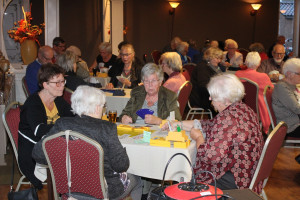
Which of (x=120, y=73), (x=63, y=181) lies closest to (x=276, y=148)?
(x=63, y=181)

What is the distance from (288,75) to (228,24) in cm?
951

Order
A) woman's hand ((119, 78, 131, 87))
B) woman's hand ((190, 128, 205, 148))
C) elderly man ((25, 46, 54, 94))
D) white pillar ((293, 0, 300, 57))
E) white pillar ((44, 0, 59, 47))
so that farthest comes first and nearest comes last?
white pillar ((293, 0, 300, 57)) < white pillar ((44, 0, 59, 47)) < woman's hand ((119, 78, 131, 87)) < elderly man ((25, 46, 54, 94)) < woman's hand ((190, 128, 205, 148))

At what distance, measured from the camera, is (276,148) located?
8.63 ft

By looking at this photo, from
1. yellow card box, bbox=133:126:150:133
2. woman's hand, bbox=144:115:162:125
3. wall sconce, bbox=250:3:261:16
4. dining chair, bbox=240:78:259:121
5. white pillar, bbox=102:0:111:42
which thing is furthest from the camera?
wall sconce, bbox=250:3:261:16

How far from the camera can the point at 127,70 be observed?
19.6ft

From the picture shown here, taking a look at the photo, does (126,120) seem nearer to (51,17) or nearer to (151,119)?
(151,119)

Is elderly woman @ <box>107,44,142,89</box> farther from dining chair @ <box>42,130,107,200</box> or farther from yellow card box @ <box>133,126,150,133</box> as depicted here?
dining chair @ <box>42,130,107,200</box>

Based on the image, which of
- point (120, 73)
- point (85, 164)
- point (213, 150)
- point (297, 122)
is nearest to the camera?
point (85, 164)

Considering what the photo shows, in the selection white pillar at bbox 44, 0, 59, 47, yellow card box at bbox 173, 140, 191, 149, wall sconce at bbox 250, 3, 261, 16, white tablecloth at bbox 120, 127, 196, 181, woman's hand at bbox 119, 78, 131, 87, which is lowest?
white tablecloth at bbox 120, 127, 196, 181

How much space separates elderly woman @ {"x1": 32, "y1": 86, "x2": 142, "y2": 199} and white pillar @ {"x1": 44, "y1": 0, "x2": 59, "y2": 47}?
484cm

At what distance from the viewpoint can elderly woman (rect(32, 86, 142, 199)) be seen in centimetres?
249

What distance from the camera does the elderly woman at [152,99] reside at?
3830mm

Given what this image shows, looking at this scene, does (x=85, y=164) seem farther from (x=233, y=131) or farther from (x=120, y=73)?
(x=120, y=73)

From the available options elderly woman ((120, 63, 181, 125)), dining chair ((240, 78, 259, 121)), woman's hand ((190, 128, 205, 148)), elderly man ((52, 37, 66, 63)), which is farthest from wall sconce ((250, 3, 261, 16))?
woman's hand ((190, 128, 205, 148))
